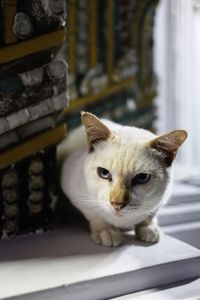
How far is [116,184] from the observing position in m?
0.97

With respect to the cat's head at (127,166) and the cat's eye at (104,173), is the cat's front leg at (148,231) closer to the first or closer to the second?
the cat's head at (127,166)

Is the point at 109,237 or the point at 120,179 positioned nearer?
the point at 120,179

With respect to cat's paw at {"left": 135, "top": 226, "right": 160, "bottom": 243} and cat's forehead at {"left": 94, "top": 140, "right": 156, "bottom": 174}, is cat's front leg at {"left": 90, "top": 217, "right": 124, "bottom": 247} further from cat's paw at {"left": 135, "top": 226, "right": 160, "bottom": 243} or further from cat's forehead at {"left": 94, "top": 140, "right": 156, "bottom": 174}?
cat's forehead at {"left": 94, "top": 140, "right": 156, "bottom": 174}

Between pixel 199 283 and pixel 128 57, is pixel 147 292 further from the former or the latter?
pixel 128 57

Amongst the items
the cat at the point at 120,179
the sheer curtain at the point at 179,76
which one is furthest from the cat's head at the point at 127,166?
the sheer curtain at the point at 179,76

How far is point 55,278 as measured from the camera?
891 mm

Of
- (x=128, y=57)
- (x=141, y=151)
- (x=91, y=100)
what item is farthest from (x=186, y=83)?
(x=141, y=151)

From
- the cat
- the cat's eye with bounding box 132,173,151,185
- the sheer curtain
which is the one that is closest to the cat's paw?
the cat

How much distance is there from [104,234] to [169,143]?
0.88ft

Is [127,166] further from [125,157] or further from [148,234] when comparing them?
[148,234]

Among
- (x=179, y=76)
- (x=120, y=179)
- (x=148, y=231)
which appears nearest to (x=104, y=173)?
(x=120, y=179)

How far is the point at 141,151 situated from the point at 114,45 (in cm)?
96

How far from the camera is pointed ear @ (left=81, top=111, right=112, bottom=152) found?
1.02m

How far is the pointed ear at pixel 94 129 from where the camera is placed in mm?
1020
